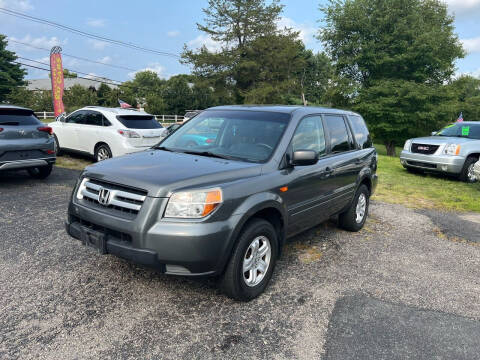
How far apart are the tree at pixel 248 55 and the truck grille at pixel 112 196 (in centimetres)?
3807

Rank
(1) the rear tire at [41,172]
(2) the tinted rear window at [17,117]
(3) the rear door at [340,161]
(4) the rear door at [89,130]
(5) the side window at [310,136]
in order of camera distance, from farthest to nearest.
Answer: (4) the rear door at [89,130]
(1) the rear tire at [41,172]
(2) the tinted rear window at [17,117]
(3) the rear door at [340,161]
(5) the side window at [310,136]

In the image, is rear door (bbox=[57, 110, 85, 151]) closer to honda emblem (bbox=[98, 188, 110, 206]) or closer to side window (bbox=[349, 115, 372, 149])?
side window (bbox=[349, 115, 372, 149])

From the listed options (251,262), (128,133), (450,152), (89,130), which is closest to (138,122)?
(128,133)

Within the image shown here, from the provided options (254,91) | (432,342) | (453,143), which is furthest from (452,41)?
(432,342)

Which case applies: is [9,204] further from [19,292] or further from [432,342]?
[432,342]

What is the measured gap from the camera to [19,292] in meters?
3.34

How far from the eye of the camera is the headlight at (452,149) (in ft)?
32.6

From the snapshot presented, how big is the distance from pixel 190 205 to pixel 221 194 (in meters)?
0.26

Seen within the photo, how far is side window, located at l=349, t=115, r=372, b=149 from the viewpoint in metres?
5.48

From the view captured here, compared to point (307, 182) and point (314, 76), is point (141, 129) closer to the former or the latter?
point (307, 182)

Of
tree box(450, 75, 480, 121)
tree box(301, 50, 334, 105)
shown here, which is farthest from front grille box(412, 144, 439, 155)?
tree box(301, 50, 334, 105)

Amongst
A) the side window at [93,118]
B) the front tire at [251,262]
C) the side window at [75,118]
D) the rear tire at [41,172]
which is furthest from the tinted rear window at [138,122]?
the front tire at [251,262]

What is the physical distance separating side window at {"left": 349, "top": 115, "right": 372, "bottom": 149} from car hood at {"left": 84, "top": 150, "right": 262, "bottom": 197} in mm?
2618

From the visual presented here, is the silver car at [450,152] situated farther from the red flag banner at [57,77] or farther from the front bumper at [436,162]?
the red flag banner at [57,77]
